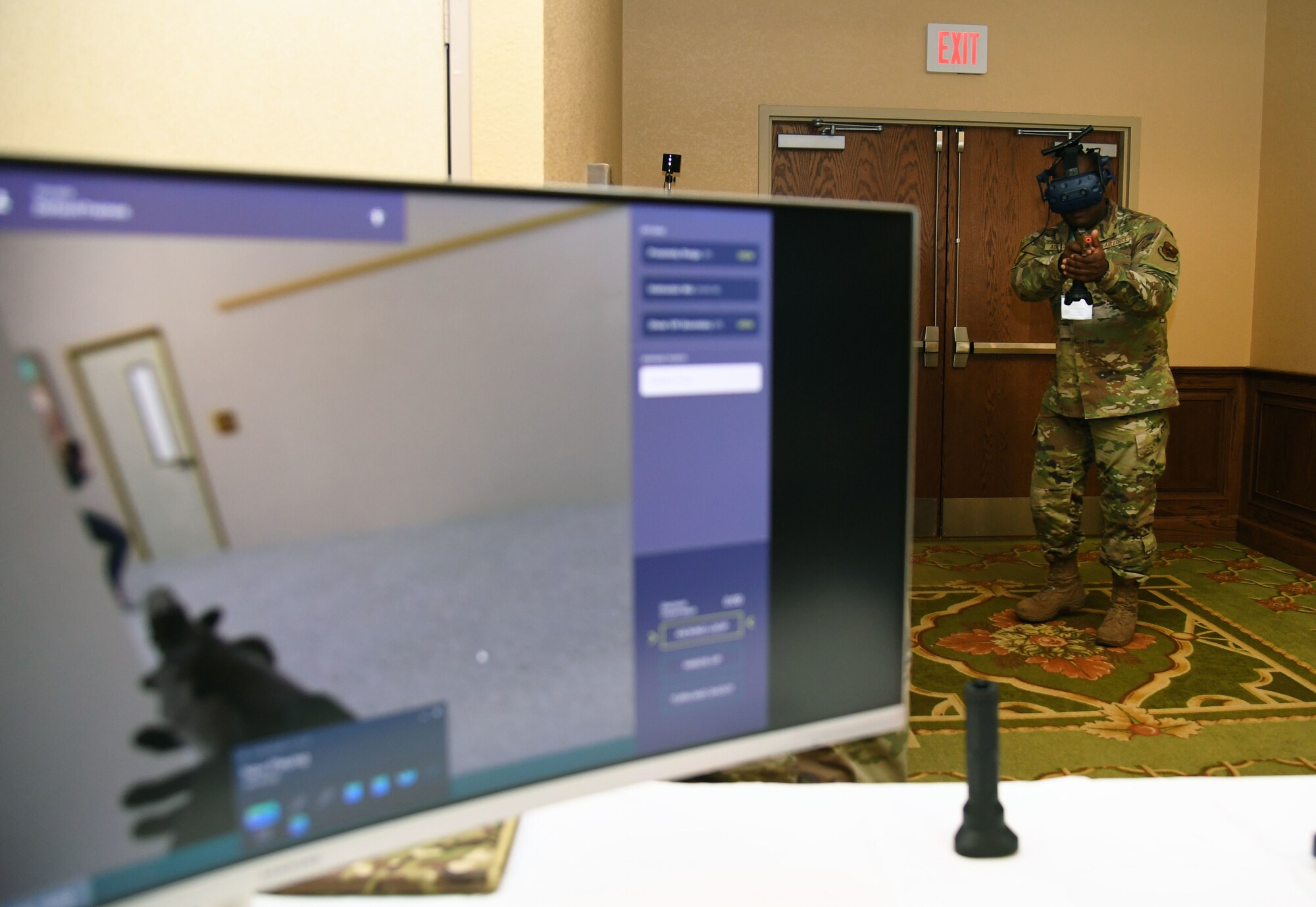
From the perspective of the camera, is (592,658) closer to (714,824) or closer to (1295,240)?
(714,824)

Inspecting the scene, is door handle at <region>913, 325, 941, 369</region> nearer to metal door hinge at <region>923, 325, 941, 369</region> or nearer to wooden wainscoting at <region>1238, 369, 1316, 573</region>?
metal door hinge at <region>923, 325, 941, 369</region>

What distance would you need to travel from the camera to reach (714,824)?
79 centimetres

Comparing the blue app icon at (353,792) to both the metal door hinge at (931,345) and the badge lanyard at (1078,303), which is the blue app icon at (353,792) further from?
the metal door hinge at (931,345)

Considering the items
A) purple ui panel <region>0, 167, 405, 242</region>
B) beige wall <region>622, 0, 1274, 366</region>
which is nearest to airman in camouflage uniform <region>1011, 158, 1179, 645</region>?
beige wall <region>622, 0, 1274, 366</region>

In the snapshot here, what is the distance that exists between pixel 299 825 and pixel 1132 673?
3016 mm

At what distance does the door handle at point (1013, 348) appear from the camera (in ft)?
15.7

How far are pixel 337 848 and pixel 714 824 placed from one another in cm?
35

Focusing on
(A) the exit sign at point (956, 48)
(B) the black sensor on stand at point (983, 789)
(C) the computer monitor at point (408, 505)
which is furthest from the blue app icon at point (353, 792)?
(A) the exit sign at point (956, 48)

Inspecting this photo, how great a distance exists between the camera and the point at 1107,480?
329cm

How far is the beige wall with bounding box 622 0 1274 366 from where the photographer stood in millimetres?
4586

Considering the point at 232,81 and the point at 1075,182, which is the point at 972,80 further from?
the point at 232,81

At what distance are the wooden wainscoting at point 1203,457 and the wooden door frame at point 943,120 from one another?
1003 mm

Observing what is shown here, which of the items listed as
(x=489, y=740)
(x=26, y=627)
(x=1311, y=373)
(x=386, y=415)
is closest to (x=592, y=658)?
(x=489, y=740)

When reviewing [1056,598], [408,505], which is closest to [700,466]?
[408,505]
